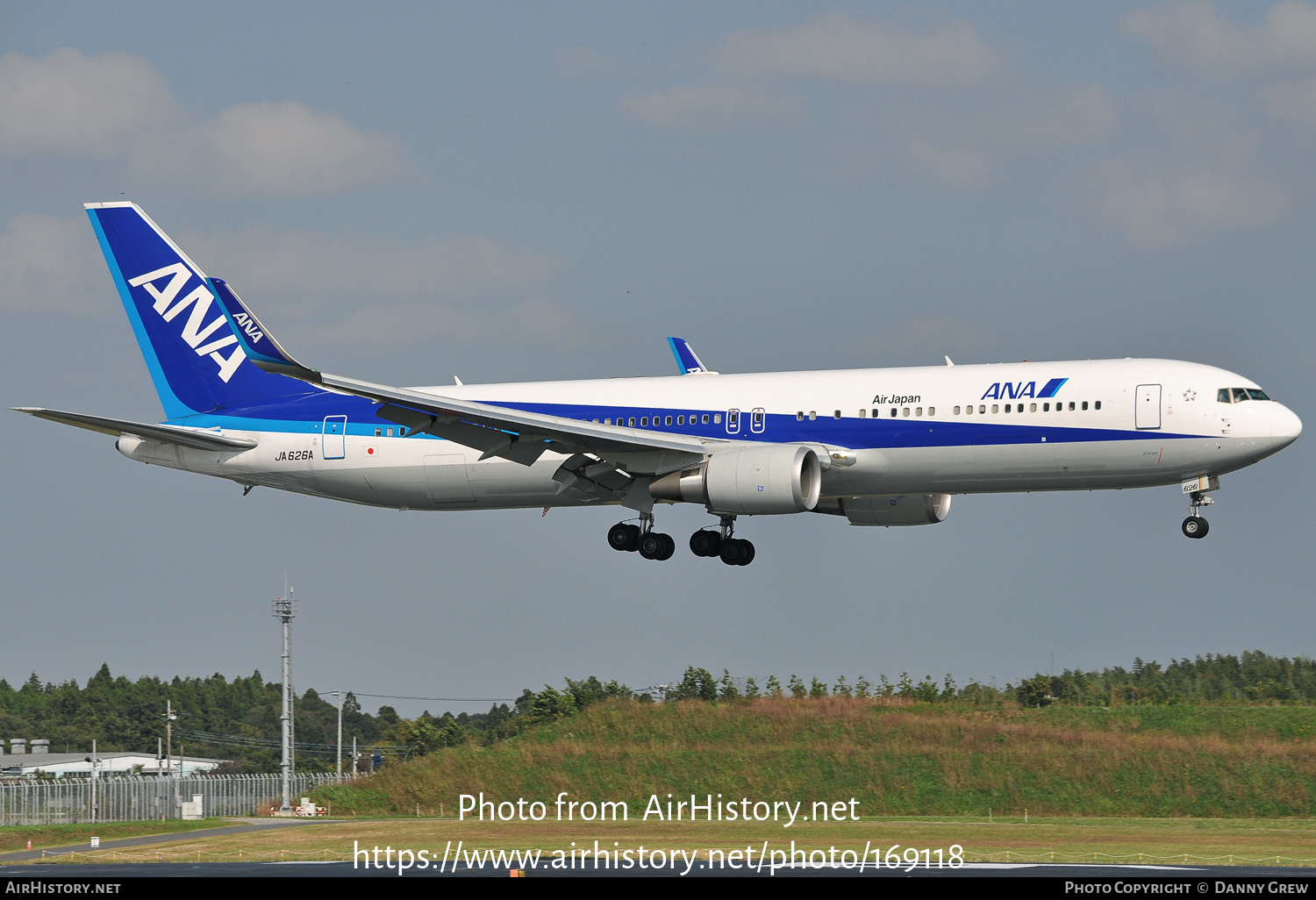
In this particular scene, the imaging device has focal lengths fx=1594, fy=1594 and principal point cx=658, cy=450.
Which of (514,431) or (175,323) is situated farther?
(175,323)

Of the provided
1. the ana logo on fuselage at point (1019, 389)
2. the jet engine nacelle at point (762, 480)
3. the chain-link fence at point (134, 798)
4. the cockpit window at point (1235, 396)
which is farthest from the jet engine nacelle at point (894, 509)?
the chain-link fence at point (134, 798)

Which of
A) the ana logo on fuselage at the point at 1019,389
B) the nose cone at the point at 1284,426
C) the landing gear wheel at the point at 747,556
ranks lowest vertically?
the landing gear wheel at the point at 747,556

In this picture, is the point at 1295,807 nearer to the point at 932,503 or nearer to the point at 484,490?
the point at 932,503

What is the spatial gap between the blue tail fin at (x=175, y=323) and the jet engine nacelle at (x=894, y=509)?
17989 millimetres

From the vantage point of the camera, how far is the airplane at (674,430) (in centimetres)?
4034

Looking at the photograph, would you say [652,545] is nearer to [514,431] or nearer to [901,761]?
[514,431]

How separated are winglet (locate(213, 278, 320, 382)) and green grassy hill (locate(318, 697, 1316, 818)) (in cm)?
2062

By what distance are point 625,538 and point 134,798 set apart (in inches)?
1106

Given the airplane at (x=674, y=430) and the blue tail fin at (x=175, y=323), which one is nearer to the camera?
the airplane at (x=674, y=430)

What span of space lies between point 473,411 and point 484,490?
6495 millimetres

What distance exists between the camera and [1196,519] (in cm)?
4147

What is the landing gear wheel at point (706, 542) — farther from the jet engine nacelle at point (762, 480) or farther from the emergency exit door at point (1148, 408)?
the emergency exit door at point (1148, 408)

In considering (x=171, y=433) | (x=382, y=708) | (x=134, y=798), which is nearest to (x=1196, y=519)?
(x=171, y=433)
